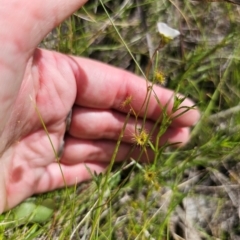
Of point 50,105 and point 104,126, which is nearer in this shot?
point 50,105

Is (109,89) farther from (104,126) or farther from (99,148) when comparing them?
(99,148)

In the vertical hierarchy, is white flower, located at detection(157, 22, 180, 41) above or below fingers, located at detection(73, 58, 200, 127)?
above

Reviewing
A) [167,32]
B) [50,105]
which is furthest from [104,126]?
[167,32]

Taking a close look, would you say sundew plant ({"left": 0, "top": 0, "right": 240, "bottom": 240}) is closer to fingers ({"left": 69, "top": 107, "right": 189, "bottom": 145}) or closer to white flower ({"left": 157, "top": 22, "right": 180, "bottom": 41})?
fingers ({"left": 69, "top": 107, "right": 189, "bottom": 145})

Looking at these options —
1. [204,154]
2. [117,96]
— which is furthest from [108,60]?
[204,154]

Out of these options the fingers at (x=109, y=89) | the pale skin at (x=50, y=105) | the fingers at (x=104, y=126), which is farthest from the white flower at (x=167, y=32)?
the fingers at (x=104, y=126)

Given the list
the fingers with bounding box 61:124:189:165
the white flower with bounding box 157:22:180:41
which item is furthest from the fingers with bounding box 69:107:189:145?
the white flower with bounding box 157:22:180:41
